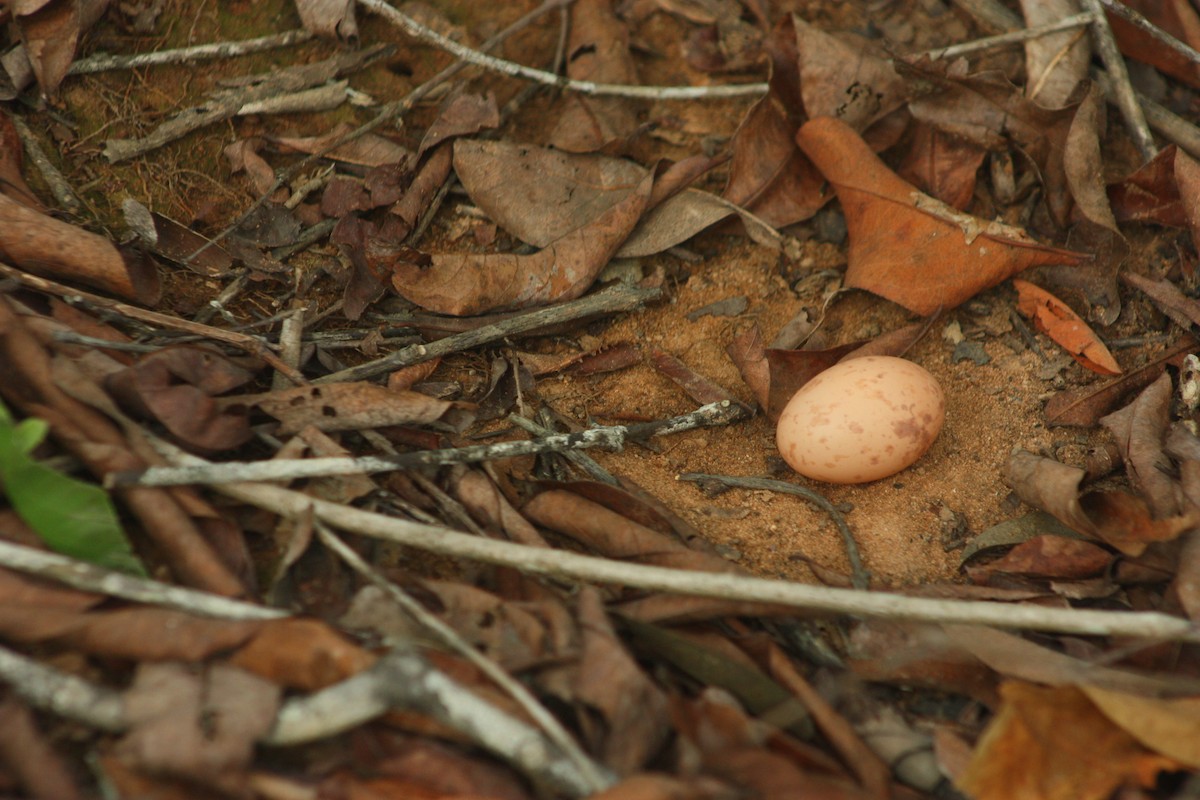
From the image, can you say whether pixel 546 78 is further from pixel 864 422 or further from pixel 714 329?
pixel 864 422

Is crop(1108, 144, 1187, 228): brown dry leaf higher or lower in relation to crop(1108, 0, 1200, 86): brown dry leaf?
lower

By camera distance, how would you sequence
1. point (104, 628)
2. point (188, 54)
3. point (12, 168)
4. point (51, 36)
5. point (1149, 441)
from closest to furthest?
point (104, 628)
point (1149, 441)
point (12, 168)
point (51, 36)
point (188, 54)

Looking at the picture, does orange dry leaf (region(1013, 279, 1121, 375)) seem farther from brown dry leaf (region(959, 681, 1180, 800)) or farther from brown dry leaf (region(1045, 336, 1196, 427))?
brown dry leaf (region(959, 681, 1180, 800))

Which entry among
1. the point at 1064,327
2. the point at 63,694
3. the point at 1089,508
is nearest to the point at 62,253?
the point at 63,694

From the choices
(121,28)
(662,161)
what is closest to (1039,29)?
(662,161)

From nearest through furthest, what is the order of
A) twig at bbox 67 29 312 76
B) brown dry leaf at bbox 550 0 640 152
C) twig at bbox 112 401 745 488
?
twig at bbox 112 401 745 488 → twig at bbox 67 29 312 76 → brown dry leaf at bbox 550 0 640 152

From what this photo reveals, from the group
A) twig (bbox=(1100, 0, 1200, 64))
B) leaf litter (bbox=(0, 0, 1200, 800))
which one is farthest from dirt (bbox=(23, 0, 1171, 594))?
twig (bbox=(1100, 0, 1200, 64))

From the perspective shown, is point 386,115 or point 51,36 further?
point 386,115

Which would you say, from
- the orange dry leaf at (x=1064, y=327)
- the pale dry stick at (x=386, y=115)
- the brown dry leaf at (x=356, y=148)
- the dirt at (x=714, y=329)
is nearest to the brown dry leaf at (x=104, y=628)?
the dirt at (x=714, y=329)
